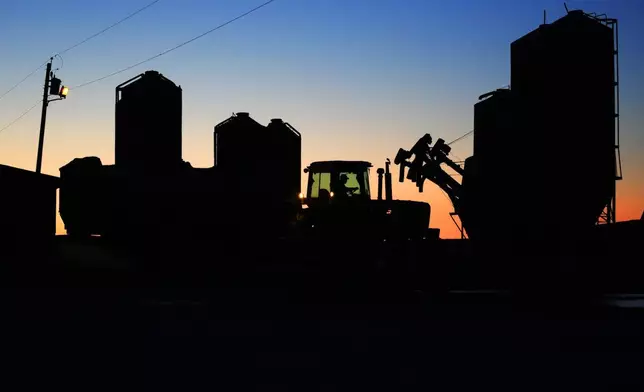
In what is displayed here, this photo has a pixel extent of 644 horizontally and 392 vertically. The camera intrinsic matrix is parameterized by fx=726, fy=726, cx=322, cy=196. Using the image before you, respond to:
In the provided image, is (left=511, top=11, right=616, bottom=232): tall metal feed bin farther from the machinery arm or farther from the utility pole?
the utility pole

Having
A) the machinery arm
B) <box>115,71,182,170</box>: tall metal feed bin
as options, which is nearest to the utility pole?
<box>115,71,182,170</box>: tall metal feed bin

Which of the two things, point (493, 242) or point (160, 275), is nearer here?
point (160, 275)

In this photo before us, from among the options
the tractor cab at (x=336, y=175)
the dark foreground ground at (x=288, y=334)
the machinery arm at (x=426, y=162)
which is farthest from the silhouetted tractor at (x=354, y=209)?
the machinery arm at (x=426, y=162)

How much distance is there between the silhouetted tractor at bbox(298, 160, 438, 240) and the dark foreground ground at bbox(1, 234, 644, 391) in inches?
58.3

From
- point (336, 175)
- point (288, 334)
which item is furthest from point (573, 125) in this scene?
point (288, 334)

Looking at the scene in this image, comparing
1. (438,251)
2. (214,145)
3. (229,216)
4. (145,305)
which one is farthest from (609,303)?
(214,145)

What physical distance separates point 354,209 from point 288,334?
22.7 ft

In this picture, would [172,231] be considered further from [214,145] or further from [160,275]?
[214,145]

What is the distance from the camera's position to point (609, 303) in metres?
13.3

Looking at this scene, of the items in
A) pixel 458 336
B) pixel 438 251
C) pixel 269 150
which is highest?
pixel 269 150

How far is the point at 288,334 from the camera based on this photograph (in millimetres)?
9750

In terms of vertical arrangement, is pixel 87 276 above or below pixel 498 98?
below

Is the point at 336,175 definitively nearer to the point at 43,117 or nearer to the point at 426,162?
the point at 426,162

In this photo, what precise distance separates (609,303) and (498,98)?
1701 centimetres
